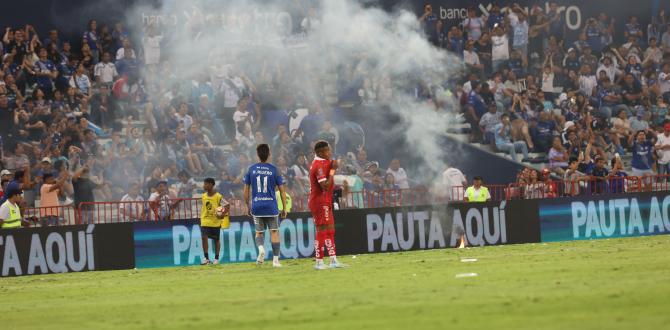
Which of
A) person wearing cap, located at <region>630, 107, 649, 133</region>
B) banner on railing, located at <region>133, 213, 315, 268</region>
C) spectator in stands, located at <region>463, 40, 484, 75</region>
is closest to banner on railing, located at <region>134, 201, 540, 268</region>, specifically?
banner on railing, located at <region>133, 213, 315, 268</region>

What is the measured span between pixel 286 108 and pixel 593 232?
8.93 metres

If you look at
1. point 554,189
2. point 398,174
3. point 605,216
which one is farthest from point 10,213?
point 605,216

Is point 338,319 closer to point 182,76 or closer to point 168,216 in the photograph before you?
point 168,216

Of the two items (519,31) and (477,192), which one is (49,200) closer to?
(477,192)

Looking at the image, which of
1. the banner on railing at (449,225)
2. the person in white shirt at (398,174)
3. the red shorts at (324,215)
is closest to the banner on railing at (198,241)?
the banner on railing at (449,225)

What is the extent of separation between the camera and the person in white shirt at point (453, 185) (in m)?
27.1

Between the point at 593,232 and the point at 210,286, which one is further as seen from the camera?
the point at 593,232

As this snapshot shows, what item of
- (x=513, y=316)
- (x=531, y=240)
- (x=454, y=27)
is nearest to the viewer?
(x=513, y=316)

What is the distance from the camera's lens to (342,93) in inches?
1237

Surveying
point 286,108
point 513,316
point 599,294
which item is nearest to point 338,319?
point 513,316

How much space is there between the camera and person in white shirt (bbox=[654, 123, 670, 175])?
3228 cm

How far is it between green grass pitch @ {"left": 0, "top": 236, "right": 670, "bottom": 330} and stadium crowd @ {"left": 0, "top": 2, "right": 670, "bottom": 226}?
7.14 m

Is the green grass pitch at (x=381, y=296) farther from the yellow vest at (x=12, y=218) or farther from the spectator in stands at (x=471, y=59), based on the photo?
the spectator in stands at (x=471, y=59)

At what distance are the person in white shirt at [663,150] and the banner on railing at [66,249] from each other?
54.1 ft
